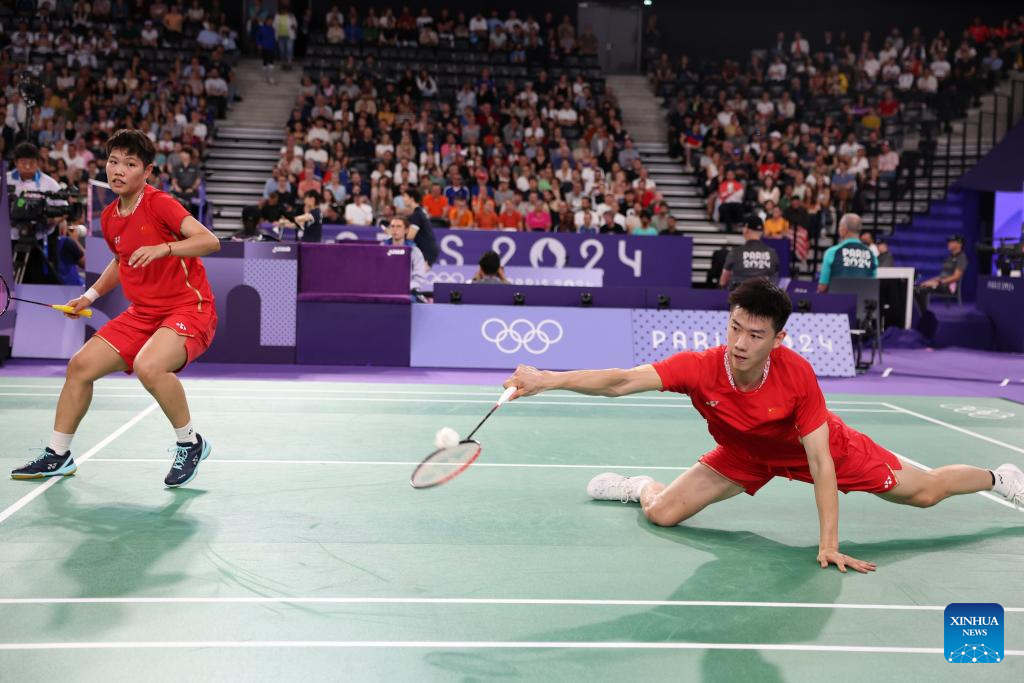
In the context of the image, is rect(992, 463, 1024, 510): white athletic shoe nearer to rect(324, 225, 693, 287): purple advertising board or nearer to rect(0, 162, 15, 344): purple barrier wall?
rect(0, 162, 15, 344): purple barrier wall

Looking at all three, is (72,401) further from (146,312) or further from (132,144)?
(132,144)

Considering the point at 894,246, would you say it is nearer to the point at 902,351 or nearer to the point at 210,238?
the point at 902,351

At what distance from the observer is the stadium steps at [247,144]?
20.3 m

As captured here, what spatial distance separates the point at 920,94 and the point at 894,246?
16.6 ft

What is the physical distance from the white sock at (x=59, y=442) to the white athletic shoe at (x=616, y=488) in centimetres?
292

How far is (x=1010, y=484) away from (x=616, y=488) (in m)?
2.10

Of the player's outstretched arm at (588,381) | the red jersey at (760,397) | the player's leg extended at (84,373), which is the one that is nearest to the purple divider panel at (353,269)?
the player's leg extended at (84,373)

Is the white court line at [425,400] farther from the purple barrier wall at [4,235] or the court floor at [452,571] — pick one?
the purple barrier wall at [4,235]

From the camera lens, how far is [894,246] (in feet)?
66.1

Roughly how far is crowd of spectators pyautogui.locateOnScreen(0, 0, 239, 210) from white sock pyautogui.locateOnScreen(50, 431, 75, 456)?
39.9 feet

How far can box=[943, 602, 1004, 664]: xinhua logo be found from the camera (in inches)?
137

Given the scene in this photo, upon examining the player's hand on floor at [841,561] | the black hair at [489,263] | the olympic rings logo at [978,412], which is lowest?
the olympic rings logo at [978,412]

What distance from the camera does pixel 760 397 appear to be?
14.5 feet

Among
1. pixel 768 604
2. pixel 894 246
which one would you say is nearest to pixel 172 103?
pixel 894 246
